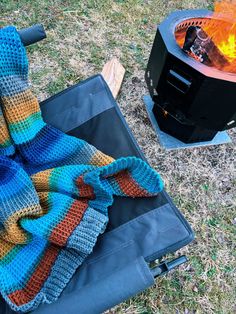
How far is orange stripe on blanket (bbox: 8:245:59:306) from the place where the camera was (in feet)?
2.89

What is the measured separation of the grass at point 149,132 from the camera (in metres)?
1.37

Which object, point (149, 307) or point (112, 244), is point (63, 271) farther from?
point (149, 307)

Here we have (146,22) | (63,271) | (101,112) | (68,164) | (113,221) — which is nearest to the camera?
(63,271)

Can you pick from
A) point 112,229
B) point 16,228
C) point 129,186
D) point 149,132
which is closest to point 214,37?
point 149,132

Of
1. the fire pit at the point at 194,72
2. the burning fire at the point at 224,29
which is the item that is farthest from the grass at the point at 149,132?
the burning fire at the point at 224,29

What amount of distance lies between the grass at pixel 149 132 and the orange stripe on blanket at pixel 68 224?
525 mm

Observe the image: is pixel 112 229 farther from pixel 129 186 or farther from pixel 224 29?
pixel 224 29

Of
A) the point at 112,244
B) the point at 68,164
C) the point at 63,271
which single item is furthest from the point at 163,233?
the point at 68,164

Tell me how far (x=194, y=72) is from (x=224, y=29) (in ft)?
1.02

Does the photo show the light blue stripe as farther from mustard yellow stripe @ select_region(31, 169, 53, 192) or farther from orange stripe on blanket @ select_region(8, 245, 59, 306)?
mustard yellow stripe @ select_region(31, 169, 53, 192)

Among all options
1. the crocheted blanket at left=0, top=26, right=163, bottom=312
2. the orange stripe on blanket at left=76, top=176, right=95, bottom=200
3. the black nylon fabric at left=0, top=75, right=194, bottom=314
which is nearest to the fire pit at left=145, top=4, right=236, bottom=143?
the black nylon fabric at left=0, top=75, right=194, bottom=314

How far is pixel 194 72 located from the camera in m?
1.19

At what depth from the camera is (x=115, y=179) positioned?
43.4 inches

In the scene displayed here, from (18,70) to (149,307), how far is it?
101cm
